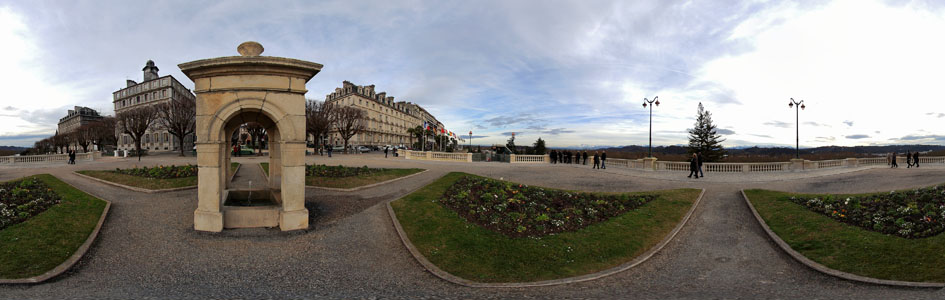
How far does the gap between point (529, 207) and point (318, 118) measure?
44672 millimetres

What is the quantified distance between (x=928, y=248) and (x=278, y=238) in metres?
15.0

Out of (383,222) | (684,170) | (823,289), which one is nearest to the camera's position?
(823,289)

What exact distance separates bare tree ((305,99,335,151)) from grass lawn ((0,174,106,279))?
1492 inches

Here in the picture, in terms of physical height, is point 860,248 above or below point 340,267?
above

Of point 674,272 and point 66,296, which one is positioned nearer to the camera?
point 66,296

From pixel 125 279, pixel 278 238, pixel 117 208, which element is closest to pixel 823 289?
pixel 278 238

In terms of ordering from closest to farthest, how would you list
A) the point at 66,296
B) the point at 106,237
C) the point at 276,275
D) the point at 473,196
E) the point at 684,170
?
the point at 66,296 → the point at 276,275 → the point at 106,237 → the point at 473,196 → the point at 684,170

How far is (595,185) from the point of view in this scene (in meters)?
18.2

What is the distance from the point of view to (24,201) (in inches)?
437

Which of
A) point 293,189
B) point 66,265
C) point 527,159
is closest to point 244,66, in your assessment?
point 293,189

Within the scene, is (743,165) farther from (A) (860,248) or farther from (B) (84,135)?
(B) (84,135)

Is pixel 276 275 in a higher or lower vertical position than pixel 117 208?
lower

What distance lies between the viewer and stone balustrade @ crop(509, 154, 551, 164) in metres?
34.3

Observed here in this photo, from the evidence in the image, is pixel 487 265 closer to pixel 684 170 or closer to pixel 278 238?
pixel 278 238
